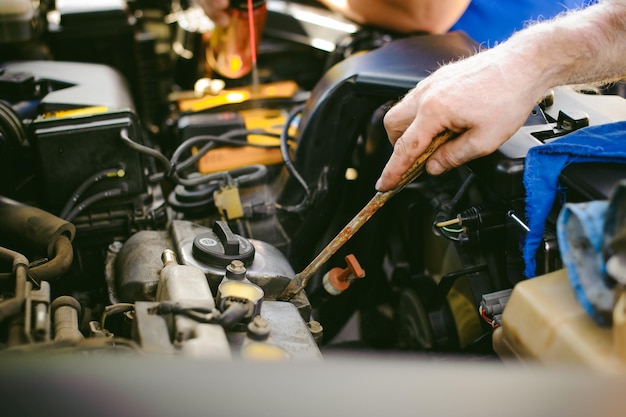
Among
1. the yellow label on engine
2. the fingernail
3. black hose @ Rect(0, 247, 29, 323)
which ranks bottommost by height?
black hose @ Rect(0, 247, 29, 323)

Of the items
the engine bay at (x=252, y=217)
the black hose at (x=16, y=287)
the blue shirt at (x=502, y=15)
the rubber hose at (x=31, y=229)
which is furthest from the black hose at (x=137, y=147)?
the blue shirt at (x=502, y=15)

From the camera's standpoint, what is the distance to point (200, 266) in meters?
0.98

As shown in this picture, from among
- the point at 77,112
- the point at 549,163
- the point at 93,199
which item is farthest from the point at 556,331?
the point at 77,112

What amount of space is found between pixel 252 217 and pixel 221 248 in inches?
12.3

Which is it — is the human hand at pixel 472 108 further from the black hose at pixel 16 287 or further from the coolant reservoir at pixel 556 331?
the black hose at pixel 16 287

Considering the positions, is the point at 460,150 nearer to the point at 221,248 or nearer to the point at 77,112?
the point at 221,248

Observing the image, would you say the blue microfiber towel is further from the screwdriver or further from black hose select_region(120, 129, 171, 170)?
black hose select_region(120, 129, 171, 170)

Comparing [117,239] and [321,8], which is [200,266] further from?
[321,8]

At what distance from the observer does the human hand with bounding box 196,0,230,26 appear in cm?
160

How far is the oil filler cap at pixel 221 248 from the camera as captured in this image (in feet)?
3.22

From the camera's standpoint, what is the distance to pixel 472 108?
35.0 inches

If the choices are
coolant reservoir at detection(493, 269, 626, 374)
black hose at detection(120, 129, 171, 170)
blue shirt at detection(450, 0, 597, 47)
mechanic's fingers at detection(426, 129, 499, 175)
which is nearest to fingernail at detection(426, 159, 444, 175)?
mechanic's fingers at detection(426, 129, 499, 175)

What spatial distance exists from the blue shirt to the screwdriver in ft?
2.77

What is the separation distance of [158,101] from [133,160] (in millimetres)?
849
